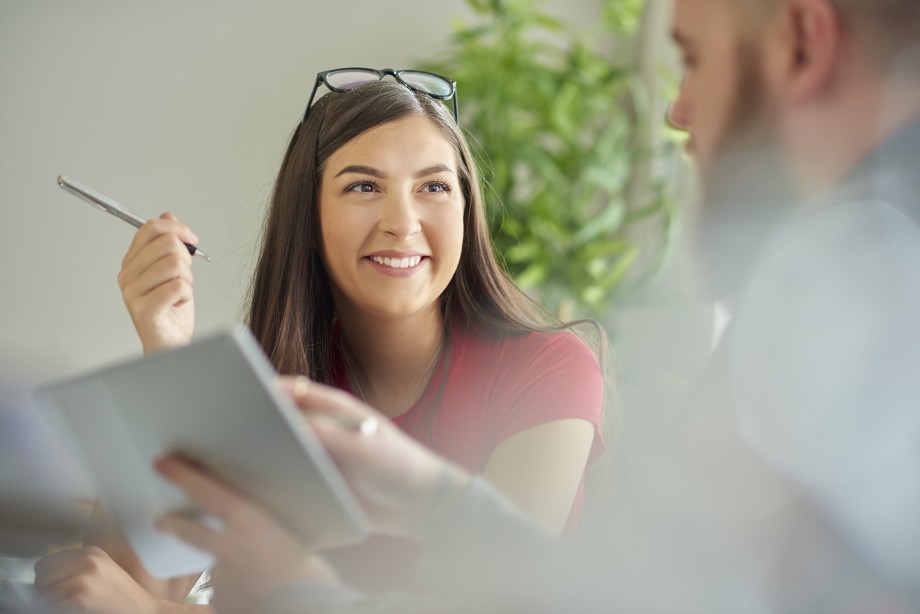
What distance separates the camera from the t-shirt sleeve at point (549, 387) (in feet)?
2.66

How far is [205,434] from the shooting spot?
0.45 m

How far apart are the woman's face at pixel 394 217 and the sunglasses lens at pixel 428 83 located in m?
A: 0.06

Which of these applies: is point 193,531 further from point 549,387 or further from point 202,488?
point 549,387

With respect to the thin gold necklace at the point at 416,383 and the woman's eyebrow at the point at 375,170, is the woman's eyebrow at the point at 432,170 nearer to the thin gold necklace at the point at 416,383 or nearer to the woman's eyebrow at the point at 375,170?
the woman's eyebrow at the point at 375,170

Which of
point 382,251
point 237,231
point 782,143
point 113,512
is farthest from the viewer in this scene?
point 237,231

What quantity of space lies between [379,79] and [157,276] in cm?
28

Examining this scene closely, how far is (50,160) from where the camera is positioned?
190 cm

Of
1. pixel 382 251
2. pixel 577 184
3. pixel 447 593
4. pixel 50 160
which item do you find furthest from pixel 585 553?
pixel 50 160

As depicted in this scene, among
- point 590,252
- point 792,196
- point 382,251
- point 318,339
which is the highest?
point 792,196

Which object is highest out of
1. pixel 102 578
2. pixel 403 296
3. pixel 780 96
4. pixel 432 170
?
pixel 780 96

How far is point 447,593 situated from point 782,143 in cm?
26

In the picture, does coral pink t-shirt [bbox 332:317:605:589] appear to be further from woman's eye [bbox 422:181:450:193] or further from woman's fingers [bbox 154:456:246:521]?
woman's fingers [bbox 154:456:246:521]

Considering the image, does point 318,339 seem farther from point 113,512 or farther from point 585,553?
point 585,553

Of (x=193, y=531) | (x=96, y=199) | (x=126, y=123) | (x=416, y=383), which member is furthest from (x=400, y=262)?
(x=126, y=123)
